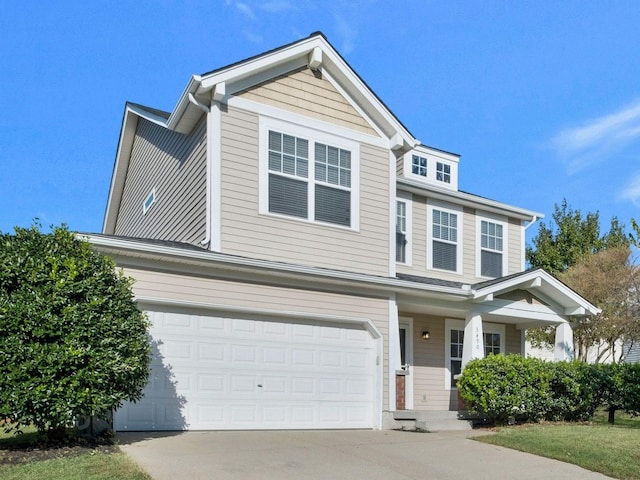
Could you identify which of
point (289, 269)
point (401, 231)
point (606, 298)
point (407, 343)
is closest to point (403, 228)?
point (401, 231)

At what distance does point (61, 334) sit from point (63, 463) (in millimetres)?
1443

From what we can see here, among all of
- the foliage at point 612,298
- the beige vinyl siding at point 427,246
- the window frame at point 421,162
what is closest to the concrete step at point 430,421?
the beige vinyl siding at point 427,246

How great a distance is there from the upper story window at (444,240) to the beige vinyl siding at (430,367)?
1.34 m

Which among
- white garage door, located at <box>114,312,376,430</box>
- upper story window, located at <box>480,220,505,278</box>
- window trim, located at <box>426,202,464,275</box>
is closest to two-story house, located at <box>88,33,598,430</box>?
white garage door, located at <box>114,312,376,430</box>

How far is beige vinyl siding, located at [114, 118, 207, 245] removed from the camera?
1191 cm

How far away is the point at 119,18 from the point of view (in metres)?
11.5

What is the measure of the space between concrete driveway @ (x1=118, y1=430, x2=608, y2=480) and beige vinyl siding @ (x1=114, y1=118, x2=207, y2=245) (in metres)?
3.80

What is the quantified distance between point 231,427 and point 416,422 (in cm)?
360

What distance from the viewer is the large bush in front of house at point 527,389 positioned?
492 inches

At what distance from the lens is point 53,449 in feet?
25.4

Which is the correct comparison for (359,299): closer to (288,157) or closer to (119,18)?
(288,157)

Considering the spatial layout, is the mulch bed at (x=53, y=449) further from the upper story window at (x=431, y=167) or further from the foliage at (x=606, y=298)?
the foliage at (x=606, y=298)

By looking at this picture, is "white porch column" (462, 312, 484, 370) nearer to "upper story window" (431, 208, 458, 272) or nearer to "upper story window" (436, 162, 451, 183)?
"upper story window" (431, 208, 458, 272)

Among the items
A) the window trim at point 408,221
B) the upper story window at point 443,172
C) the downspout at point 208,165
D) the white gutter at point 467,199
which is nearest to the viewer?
the downspout at point 208,165
